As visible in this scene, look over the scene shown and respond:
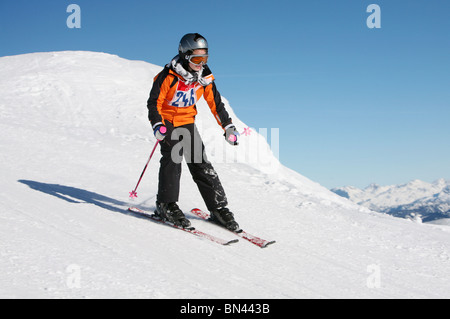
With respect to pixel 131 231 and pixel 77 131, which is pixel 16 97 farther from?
pixel 131 231

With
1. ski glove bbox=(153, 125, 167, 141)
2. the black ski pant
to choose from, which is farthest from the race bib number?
ski glove bbox=(153, 125, 167, 141)

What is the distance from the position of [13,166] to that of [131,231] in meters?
3.90

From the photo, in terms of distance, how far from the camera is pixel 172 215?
500cm

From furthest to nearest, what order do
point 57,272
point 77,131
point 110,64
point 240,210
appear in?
point 110,64 < point 77,131 < point 240,210 < point 57,272

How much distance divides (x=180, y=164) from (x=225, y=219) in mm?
897

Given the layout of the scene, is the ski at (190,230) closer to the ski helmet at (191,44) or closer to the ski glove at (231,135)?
the ski glove at (231,135)

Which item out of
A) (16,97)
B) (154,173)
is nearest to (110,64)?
(16,97)

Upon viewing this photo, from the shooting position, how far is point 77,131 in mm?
10930

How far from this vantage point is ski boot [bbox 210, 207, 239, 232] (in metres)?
5.14

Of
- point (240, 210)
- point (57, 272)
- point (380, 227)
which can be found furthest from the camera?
point (240, 210)

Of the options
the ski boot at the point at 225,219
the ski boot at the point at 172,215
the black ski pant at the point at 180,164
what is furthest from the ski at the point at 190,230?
the ski boot at the point at 225,219

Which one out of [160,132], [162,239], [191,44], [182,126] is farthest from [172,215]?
[191,44]

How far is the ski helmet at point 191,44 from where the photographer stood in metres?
4.84

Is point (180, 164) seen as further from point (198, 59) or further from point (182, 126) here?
point (198, 59)
